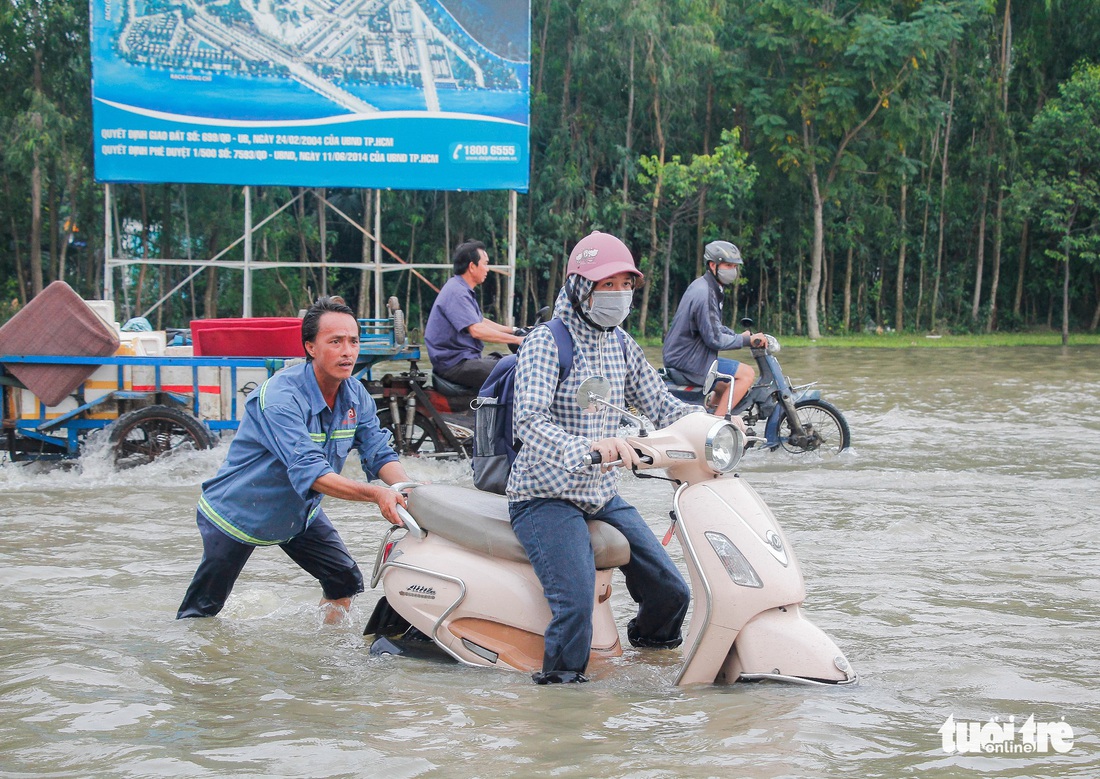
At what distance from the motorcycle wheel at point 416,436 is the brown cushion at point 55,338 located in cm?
217

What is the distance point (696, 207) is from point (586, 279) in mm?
23997

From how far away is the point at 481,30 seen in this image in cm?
1606

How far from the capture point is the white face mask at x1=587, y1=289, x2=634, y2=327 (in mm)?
3826

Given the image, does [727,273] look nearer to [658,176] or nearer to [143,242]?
[143,242]

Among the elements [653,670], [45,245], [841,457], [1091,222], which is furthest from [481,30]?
[1091,222]

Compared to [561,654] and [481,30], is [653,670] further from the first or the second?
[481,30]

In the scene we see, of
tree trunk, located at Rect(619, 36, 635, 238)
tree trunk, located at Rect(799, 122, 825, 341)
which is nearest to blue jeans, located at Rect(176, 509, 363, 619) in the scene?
tree trunk, located at Rect(619, 36, 635, 238)

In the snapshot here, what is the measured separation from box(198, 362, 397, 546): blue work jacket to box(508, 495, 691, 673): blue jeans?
0.78 m

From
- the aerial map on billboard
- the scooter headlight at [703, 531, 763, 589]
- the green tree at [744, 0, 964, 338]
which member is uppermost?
the green tree at [744, 0, 964, 338]

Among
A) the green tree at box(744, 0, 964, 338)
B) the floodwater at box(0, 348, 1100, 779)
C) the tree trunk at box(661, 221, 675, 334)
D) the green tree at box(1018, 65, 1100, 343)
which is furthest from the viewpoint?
the tree trunk at box(661, 221, 675, 334)

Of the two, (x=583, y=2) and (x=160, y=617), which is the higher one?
(x=583, y=2)

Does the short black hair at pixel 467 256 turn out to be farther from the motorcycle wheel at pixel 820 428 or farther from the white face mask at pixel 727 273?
the motorcycle wheel at pixel 820 428

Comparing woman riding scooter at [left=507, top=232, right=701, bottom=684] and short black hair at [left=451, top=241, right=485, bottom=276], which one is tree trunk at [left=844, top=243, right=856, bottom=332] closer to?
short black hair at [left=451, top=241, right=485, bottom=276]

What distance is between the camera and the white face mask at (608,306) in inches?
151
